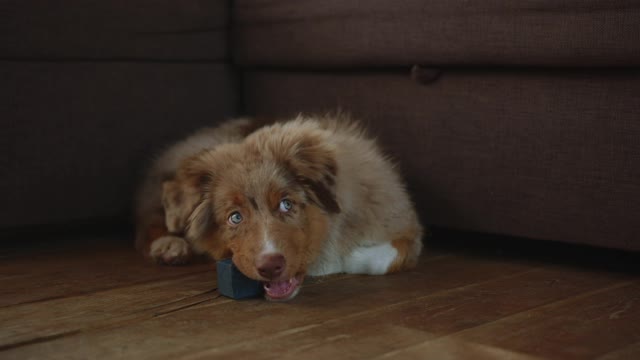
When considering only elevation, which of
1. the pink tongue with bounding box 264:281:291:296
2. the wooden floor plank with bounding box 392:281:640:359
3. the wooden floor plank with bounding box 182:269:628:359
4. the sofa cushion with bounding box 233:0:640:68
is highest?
the sofa cushion with bounding box 233:0:640:68

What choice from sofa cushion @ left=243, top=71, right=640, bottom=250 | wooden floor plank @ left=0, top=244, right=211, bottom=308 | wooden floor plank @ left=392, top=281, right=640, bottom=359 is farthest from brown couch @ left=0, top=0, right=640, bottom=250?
wooden floor plank @ left=392, top=281, right=640, bottom=359

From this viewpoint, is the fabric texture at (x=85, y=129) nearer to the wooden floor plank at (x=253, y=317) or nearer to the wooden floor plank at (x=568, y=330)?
the wooden floor plank at (x=253, y=317)

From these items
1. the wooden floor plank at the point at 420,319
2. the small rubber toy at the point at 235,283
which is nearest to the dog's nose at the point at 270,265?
the small rubber toy at the point at 235,283

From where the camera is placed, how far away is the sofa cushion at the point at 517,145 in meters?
2.57

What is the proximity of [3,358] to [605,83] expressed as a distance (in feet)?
5.97

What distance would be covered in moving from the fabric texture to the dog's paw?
2.00ft

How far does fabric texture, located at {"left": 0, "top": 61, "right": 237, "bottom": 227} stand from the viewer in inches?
124

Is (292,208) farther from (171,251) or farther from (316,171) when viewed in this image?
(171,251)

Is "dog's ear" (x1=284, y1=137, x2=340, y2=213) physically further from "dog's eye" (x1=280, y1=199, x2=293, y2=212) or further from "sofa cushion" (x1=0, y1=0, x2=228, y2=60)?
"sofa cushion" (x1=0, y1=0, x2=228, y2=60)

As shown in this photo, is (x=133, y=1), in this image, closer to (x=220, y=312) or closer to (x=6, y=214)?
(x=6, y=214)

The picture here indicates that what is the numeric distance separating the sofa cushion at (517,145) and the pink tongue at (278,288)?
888 millimetres

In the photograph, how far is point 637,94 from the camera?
2496 mm

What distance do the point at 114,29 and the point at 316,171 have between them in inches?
51.2

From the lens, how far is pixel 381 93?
3.19 m
